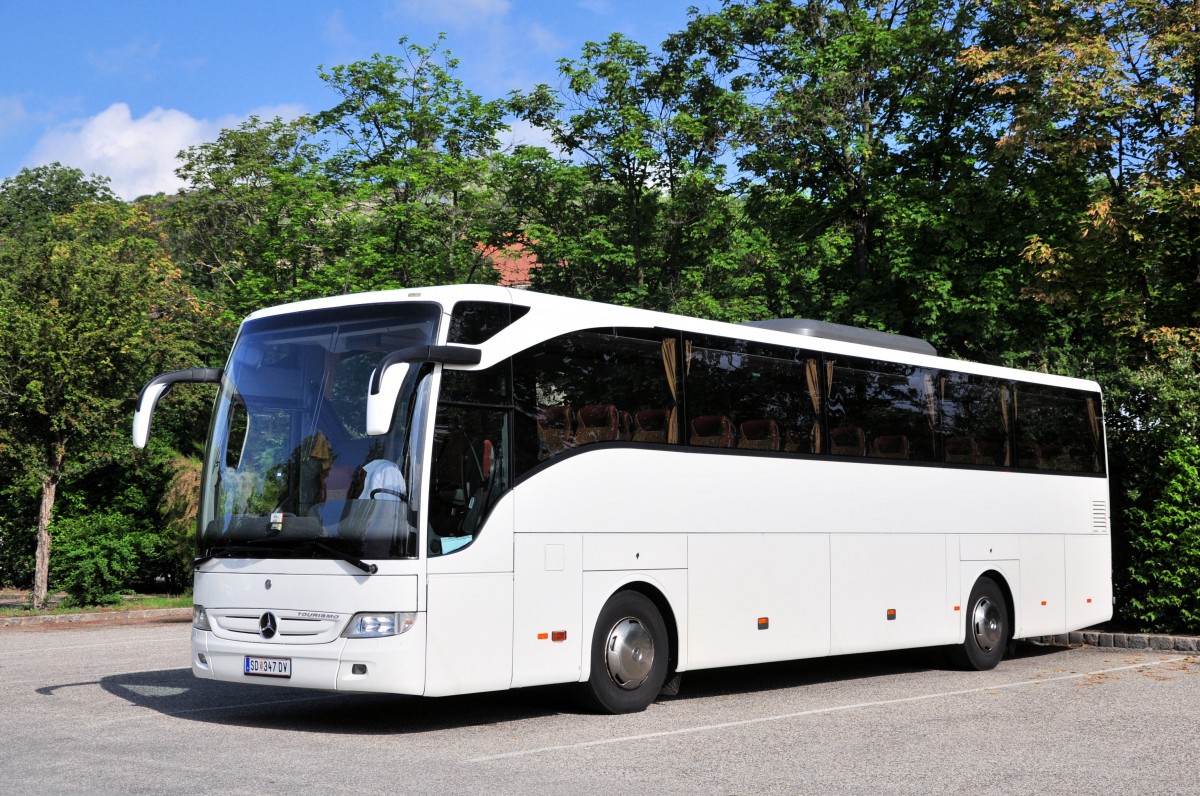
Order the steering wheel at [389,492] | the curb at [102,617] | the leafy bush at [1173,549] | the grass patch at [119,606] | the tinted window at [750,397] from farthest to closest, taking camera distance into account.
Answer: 1. the grass patch at [119,606]
2. the curb at [102,617]
3. the leafy bush at [1173,549]
4. the tinted window at [750,397]
5. the steering wheel at [389,492]

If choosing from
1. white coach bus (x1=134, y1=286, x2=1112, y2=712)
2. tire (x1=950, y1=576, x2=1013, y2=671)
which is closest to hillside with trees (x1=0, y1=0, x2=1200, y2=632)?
tire (x1=950, y1=576, x2=1013, y2=671)

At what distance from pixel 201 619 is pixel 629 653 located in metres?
3.65

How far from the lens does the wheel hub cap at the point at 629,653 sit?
11492 millimetres

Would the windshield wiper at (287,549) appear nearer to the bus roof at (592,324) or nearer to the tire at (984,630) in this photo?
the bus roof at (592,324)

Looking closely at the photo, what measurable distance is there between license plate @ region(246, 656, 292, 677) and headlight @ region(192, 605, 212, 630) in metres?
0.65

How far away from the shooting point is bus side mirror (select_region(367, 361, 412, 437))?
353 inches

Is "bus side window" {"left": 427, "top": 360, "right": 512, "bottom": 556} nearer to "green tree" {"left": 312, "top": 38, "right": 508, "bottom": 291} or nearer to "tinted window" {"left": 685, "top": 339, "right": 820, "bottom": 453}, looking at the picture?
"tinted window" {"left": 685, "top": 339, "right": 820, "bottom": 453}

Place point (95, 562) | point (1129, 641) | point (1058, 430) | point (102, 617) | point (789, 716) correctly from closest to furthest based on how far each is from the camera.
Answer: point (789, 716)
point (1058, 430)
point (1129, 641)
point (102, 617)
point (95, 562)

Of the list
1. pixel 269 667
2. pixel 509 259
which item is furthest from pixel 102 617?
pixel 269 667

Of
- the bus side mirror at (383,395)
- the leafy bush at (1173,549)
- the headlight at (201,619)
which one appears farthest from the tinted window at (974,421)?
the headlight at (201,619)

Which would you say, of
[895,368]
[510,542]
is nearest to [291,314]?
[510,542]

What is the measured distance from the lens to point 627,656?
11.6 meters

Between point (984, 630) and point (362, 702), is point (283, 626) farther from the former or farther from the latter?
point (984, 630)

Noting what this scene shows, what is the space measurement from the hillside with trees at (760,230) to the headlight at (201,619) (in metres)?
14.1
